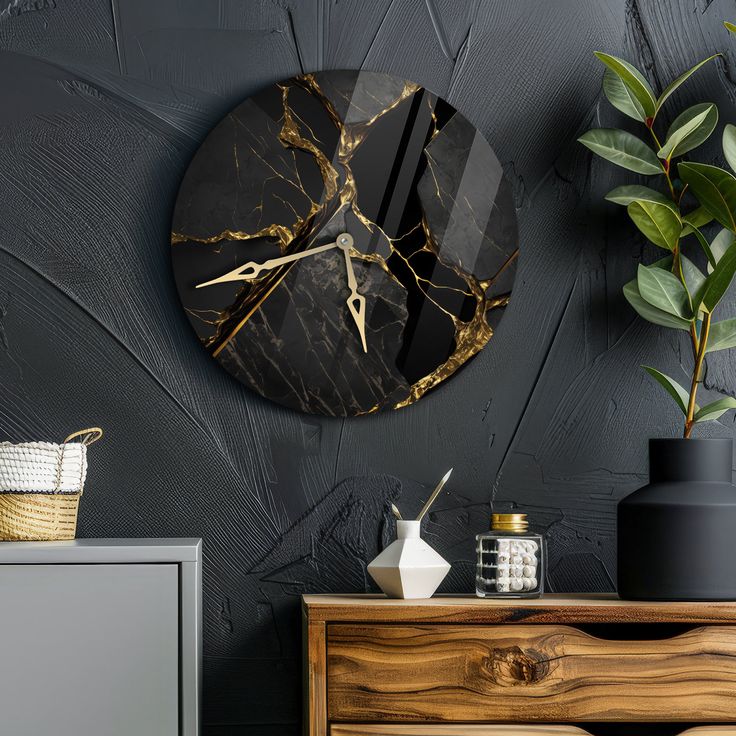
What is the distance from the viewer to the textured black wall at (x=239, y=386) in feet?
5.29

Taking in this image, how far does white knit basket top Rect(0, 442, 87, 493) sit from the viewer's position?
4.63ft

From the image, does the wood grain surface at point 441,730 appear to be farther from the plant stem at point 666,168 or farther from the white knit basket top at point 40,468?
the plant stem at point 666,168

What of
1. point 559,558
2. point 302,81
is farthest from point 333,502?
point 302,81

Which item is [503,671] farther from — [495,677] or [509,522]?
[509,522]

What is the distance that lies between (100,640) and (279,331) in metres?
0.64

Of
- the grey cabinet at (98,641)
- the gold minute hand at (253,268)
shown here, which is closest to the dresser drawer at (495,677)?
the grey cabinet at (98,641)

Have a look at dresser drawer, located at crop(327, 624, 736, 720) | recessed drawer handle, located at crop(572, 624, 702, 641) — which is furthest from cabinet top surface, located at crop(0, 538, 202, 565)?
recessed drawer handle, located at crop(572, 624, 702, 641)

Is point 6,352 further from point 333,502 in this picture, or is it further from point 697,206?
point 697,206

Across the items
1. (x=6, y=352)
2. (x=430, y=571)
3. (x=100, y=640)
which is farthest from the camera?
(x=6, y=352)

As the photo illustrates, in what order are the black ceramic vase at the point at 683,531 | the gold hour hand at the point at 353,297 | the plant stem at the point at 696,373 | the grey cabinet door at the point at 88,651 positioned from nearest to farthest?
the grey cabinet door at the point at 88,651 → the black ceramic vase at the point at 683,531 → the plant stem at the point at 696,373 → the gold hour hand at the point at 353,297

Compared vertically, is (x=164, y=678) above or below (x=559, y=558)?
below

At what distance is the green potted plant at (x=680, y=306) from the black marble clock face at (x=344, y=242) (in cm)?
27

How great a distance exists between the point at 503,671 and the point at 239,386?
717mm

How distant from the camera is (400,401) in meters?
Result: 1.65
